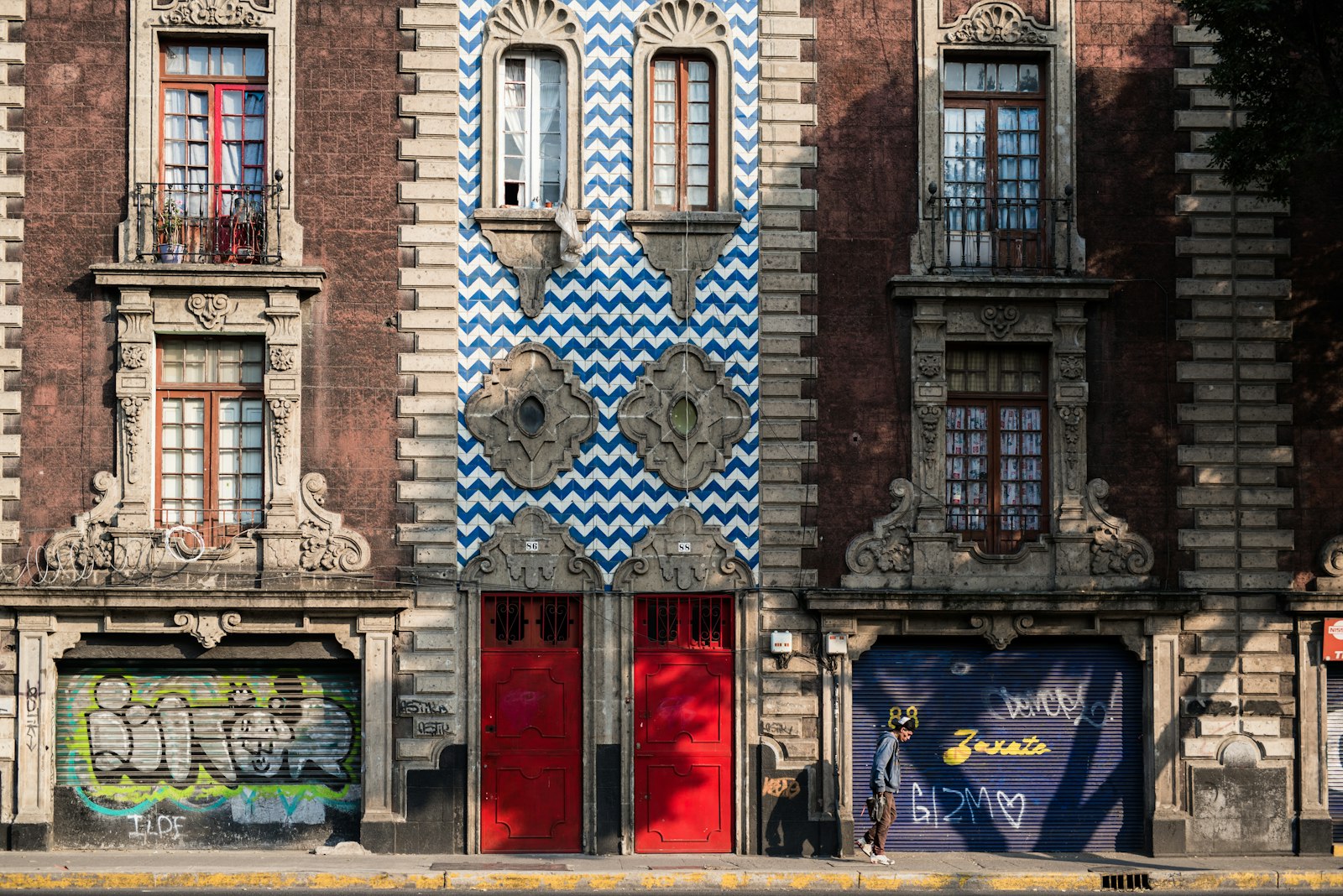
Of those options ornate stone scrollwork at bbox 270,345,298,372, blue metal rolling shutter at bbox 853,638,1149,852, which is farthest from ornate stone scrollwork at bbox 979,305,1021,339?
ornate stone scrollwork at bbox 270,345,298,372

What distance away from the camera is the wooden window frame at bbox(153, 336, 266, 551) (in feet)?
65.1

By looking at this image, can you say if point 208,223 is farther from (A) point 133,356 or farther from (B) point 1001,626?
(B) point 1001,626

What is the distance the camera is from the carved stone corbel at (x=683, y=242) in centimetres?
2025

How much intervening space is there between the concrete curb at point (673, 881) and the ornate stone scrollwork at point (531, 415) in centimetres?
504

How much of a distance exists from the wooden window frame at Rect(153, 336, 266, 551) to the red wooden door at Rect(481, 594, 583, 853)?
340cm

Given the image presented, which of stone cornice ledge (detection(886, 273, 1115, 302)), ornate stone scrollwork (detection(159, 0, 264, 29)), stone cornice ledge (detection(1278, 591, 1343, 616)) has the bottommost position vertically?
stone cornice ledge (detection(1278, 591, 1343, 616))

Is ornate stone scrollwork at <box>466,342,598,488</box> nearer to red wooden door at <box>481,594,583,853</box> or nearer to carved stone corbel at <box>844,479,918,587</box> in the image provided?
red wooden door at <box>481,594,583,853</box>

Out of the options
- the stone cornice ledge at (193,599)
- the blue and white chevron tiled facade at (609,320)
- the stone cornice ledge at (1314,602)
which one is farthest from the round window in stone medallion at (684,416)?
the stone cornice ledge at (1314,602)

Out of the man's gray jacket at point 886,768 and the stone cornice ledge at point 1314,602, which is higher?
Answer: the stone cornice ledge at point 1314,602

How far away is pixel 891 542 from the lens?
A: 2028cm

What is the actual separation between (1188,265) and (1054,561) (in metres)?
4.38

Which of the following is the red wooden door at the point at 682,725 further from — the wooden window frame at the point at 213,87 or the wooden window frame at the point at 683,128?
the wooden window frame at the point at 213,87

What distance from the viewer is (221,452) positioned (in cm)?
2002

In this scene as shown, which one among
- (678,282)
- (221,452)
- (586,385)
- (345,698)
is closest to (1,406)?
(221,452)
